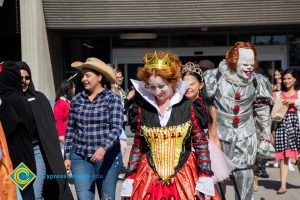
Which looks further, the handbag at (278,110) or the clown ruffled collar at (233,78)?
the handbag at (278,110)

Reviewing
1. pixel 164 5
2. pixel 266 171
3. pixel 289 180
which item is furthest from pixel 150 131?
pixel 164 5

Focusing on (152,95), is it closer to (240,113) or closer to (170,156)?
(170,156)

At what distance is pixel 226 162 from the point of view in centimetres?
487

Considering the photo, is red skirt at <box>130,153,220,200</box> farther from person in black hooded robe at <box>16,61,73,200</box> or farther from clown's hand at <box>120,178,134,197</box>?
person in black hooded robe at <box>16,61,73,200</box>

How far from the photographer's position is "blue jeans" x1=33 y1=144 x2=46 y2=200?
17.3 ft

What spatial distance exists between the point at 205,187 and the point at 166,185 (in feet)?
0.96

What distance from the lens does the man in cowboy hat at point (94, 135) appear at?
Answer: 539cm

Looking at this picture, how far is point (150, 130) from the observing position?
4297 millimetres

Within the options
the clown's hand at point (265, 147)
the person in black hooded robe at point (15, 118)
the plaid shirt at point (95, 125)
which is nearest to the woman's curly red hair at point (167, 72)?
the plaid shirt at point (95, 125)

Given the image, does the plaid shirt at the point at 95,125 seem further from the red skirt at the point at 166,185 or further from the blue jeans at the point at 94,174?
the red skirt at the point at 166,185

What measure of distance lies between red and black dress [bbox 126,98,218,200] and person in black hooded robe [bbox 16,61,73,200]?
1.15 m

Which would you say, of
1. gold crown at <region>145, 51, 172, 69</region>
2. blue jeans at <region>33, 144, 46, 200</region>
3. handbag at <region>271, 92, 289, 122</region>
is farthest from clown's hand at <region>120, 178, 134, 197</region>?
handbag at <region>271, 92, 289, 122</region>

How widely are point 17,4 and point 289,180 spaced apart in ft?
26.3

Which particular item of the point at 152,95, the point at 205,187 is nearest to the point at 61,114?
the point at 152,95
